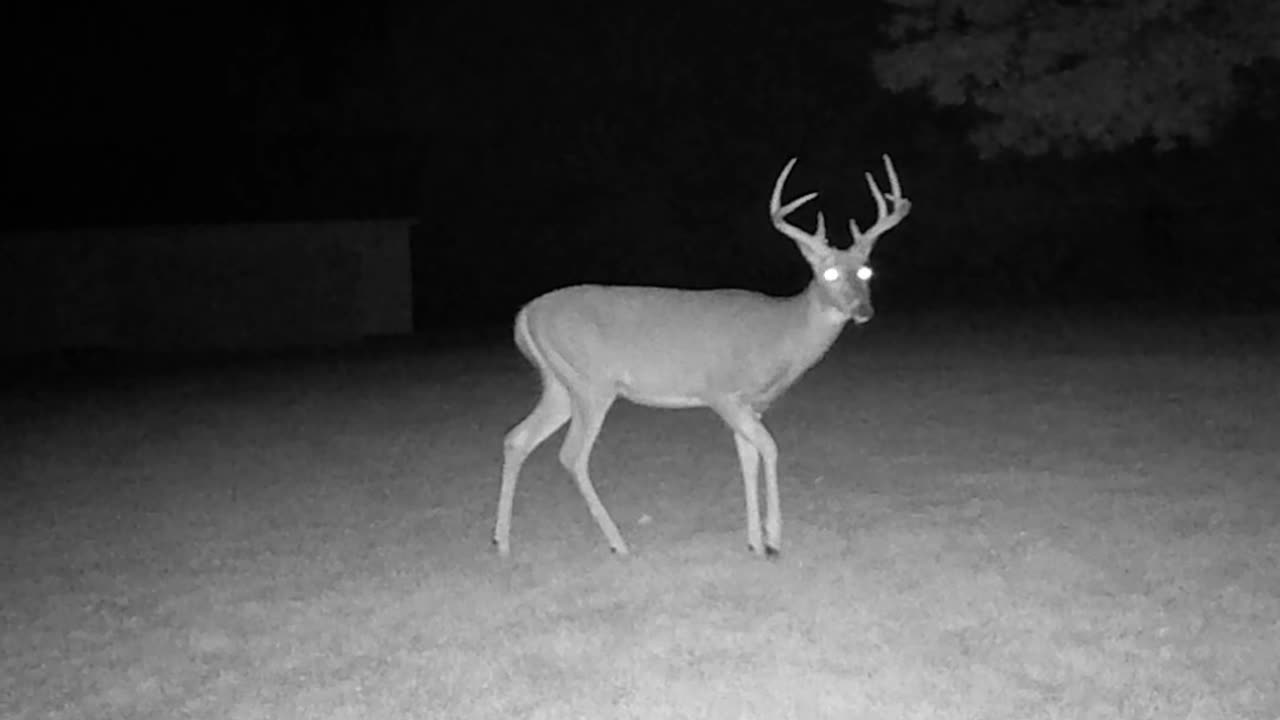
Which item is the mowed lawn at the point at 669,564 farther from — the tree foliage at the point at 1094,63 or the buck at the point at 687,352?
the tree foliage at the point at 1094,63

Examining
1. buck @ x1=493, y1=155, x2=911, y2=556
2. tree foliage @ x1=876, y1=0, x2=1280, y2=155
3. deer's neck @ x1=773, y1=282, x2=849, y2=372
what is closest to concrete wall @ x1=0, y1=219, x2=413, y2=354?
tree foliage @ x1=876, y1=0, x2=1280, y2=155

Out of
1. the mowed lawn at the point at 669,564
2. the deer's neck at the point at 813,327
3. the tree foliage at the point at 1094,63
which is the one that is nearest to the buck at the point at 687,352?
the deer's neck at the point at 813,327

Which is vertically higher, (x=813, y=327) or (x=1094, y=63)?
(x=1094, y=63)

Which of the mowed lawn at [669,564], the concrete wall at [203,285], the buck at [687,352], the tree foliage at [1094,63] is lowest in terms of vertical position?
the concrete wall at [203,285]

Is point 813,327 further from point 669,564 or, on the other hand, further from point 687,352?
point 669,564

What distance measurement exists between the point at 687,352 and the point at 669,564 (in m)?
0.93

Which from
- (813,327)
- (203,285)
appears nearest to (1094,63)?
(813,327)

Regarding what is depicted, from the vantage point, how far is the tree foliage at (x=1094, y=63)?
551 inches

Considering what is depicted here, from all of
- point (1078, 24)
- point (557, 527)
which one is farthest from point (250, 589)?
point (1078, 24)

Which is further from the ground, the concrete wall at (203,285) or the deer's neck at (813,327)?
the deer's neck at (813,327)

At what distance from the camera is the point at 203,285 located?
59.9 ft

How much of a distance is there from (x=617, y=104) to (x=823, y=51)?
11.3 feet

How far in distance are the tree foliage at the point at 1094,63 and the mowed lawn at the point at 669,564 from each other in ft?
13.1

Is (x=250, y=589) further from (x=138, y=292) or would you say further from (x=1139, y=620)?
(x=138, y=292)
